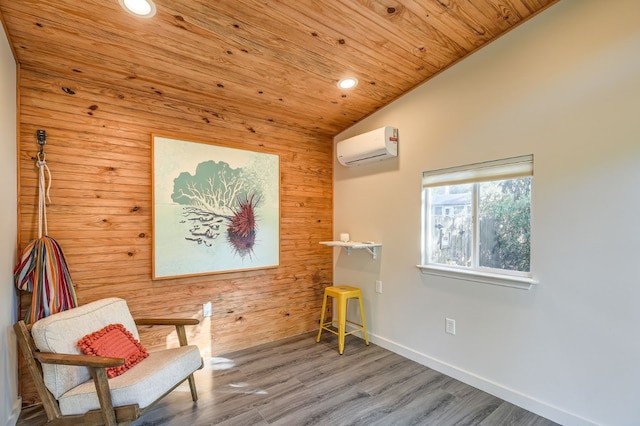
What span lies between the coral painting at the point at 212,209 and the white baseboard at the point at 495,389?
1594mm

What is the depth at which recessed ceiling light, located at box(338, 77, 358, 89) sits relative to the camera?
265 centimetres

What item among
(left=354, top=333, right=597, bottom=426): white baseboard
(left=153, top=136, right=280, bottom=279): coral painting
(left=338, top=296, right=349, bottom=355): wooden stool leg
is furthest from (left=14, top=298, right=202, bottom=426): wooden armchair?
(left=354, top=333, right=597, bottom=426): white baseboard

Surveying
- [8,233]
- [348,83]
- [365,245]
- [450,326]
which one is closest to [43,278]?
[8,233]

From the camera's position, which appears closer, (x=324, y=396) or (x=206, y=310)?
(x=324, y=396)

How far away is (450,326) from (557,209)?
124 centimetres

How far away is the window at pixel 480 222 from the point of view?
226 centimetres

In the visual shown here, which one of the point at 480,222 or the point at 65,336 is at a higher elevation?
the point at 480,222

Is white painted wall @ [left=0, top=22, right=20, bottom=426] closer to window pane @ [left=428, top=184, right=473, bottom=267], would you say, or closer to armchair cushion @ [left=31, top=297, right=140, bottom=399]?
armchair cushion @ [left=31, top=297, right=140, bottom=399]

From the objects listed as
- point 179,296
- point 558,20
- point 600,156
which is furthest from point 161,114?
point 600,156

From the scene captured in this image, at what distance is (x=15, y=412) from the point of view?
76.0 inches

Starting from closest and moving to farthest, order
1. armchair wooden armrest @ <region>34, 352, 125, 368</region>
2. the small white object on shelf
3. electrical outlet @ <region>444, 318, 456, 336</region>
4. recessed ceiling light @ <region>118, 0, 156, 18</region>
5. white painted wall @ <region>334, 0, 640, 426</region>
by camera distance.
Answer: armchair wooden armrest @ <region>34, 352, 125, 368</region> < recessed ceiling light @ <region>118, 0, 156, 18</region> < white painted wall @ <region>334, 0, 640, 426</region> < electrical outlet @ <region>444, 318, 456, 336</region> < the small white object on shelf

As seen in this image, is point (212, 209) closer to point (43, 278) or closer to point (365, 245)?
point (43, 278)

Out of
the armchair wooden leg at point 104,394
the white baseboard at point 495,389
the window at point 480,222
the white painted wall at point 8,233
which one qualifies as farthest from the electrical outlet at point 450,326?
the white painted wall at point 8,233

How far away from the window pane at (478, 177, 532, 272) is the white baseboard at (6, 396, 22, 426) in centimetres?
337
